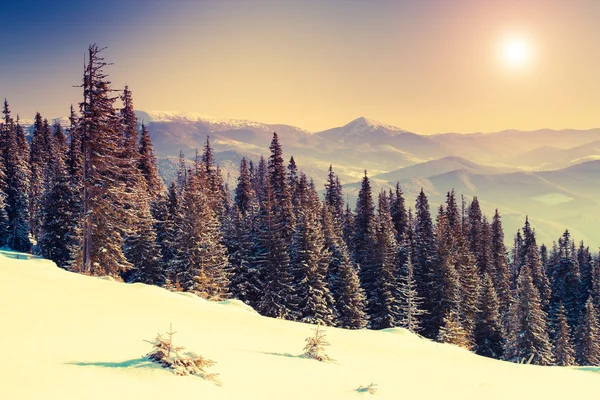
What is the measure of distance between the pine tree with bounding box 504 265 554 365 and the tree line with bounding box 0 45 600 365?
Result: 0.44ft

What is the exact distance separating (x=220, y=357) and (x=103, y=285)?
7.02 m

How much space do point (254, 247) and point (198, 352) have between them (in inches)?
1567

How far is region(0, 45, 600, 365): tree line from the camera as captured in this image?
1135 inches

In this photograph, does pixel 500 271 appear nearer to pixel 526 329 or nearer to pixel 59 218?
pixel 526 329

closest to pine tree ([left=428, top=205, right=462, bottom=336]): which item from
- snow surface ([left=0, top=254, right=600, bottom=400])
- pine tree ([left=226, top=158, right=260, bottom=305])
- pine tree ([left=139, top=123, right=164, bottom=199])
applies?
pine tree ([left=226, top=158, right=260, bottom=305])

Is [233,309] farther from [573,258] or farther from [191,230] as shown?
[573,258]

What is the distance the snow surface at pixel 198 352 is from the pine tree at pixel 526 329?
40.2 metres

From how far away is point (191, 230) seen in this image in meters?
37.9

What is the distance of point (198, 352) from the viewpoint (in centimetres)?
705

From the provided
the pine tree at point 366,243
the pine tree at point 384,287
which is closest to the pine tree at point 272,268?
the pine tree at point 384,287

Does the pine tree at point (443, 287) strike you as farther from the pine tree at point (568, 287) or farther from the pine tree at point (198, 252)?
the pine tree at point (568, 287)

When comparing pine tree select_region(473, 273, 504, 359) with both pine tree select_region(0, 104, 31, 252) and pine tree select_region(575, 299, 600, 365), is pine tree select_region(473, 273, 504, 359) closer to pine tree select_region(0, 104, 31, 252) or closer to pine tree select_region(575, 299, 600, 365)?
pine tree select_region(575, 299, 600, 365)

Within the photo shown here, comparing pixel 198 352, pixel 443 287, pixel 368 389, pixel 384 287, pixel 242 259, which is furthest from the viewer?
pixel 443 287

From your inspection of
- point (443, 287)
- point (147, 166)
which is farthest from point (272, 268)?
point (443, 287)
